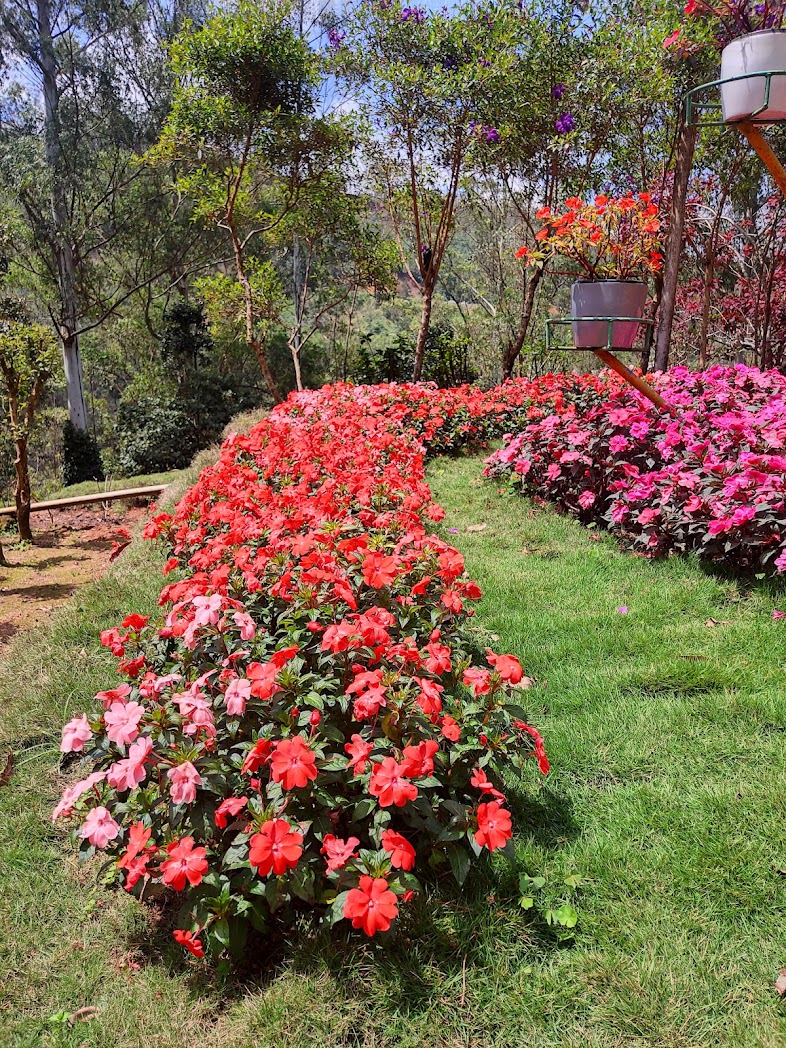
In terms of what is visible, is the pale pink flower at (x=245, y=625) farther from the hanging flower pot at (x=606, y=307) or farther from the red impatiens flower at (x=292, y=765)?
the hanging flower pot at (x=606, y=307)

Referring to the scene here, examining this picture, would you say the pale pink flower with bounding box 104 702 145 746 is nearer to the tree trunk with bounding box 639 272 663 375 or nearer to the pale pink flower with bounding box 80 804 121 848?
the pale pink flower with bounding box 80 804 121 848

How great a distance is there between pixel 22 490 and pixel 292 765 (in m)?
6.41

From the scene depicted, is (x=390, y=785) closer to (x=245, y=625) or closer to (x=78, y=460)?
(x=245, y=625)

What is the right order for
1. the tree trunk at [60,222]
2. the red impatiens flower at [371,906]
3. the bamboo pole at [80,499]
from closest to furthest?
1. the red impatiens flower at [371,906]
2. the bamboo pole at [80,499]
3. the tree trunk at [60,222]

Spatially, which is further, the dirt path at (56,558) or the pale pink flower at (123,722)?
the dirt path at (56,558)


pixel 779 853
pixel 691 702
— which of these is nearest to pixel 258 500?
pixel 691 702

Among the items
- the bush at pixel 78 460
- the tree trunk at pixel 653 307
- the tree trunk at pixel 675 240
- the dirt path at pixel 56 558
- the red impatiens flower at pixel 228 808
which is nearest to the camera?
the red impatiens flower at pixel 228 808

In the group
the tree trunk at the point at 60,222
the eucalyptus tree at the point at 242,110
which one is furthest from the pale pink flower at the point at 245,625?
the tree trunk at the point at 60,222

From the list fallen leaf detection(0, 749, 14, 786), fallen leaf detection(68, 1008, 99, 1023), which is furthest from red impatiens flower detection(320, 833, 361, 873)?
fallen leaf detection(0, 749, 14, 786)

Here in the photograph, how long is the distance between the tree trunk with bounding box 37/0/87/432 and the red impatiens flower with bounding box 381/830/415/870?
53.1 feet

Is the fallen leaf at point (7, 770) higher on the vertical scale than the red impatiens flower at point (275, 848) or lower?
lower

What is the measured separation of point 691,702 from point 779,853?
2.18ft

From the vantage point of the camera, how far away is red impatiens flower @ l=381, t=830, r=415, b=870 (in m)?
1.38

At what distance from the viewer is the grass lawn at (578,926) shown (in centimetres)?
139
